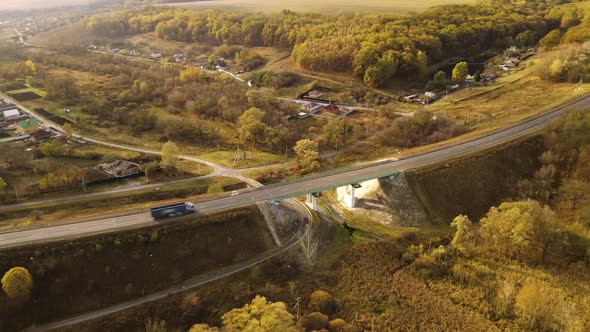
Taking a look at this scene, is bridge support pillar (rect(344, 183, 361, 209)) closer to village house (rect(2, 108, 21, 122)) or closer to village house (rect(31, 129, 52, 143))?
village house (rect(31, 129, 52, 143))

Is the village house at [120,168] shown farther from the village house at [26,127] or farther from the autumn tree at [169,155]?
the village house at [26,127]

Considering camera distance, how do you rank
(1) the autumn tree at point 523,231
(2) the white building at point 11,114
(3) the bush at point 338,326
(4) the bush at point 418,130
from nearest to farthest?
(3) the bush at point 338,326 → (1) the autumn tree at point 523,231 → (4) the bush at point 418,130 → (2) the white building at point 11,114

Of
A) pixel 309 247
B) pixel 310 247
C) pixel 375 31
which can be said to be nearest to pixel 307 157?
pixel 310 247

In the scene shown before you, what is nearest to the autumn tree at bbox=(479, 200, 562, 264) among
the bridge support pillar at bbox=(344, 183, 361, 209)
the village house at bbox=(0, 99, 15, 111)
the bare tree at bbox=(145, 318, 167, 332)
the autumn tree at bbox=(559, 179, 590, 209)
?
the autumn tree at bbox=(559, 179, 590, 209)

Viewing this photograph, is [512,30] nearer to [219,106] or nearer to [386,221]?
[219,106]

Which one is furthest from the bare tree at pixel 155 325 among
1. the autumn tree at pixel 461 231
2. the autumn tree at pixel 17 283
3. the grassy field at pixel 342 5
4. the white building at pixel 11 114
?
the grassy field at pixel 342 5

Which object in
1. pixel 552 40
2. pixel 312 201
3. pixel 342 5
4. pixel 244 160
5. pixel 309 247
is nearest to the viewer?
pixel 309 247

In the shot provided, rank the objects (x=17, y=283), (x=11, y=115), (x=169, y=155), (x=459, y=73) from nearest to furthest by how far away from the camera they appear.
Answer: (x=17, y=283), (x=169, y=155), (x=11, y=115), (x=459, y=73)

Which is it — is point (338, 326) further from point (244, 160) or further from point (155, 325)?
point (244, 160)
